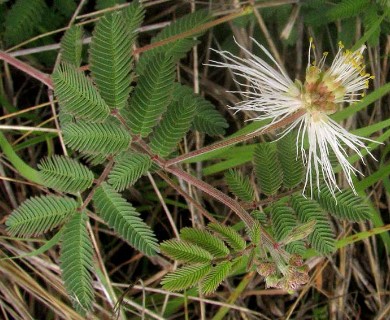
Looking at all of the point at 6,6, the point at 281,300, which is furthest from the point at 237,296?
the point at 6,6

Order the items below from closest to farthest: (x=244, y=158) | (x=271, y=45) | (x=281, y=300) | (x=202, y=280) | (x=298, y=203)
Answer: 1. (x=202, y=280)
2. (x=298, y=203)
3. (x=244, y=158)
4. (x=271, y=45)
5. (x=281, y=300)

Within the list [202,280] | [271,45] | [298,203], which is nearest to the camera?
[202,280]

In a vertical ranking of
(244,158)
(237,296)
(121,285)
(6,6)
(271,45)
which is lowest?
(237,296)

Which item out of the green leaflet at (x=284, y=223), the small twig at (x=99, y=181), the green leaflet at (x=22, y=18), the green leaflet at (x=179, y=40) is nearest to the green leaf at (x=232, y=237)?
the green leaflet at (x=284, y=223)

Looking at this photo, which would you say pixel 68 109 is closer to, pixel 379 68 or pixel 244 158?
pixel 244 158

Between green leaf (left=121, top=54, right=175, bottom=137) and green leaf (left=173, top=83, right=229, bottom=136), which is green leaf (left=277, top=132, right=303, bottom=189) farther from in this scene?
green leaf (left=121, top=54, right=175, bottom=137)

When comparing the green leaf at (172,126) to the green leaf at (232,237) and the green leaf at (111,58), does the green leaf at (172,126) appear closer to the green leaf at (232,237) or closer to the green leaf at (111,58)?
the green leaf at (111,58)

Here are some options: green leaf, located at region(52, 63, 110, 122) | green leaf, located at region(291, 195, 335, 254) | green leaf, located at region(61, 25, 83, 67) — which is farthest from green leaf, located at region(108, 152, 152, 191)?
green leaf, located at region(291, 195, 335, 254)
